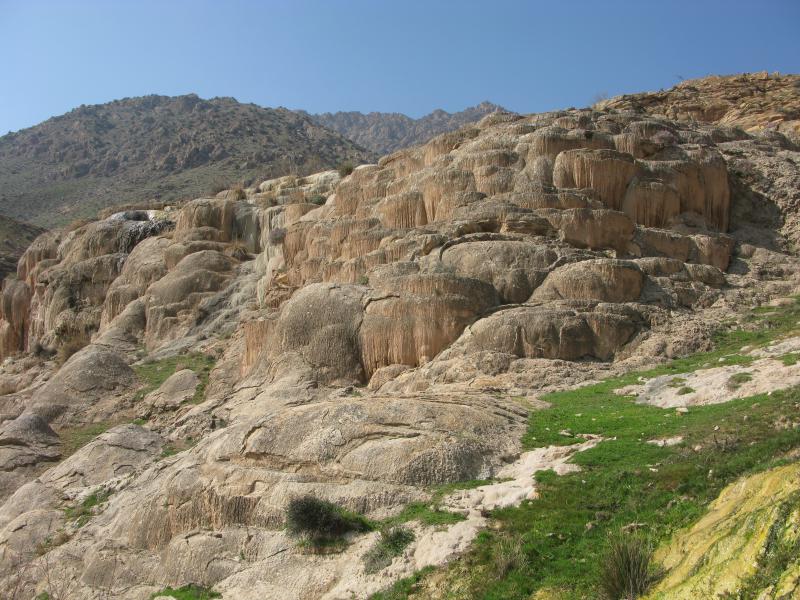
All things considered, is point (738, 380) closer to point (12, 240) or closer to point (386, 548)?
point (386, 548)

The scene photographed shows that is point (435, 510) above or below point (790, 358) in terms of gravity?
below

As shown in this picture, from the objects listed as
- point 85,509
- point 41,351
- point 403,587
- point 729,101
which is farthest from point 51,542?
point 729,101

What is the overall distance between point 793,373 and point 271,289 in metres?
21.9

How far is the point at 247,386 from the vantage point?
2355 centimetres

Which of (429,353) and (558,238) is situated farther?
(558,238)

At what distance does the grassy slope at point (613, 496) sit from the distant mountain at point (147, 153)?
66.7 m

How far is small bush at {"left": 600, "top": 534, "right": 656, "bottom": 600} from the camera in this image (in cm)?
888

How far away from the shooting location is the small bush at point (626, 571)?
8.88 meters

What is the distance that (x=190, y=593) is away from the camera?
13414mm

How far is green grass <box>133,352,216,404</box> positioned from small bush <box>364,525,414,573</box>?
17.0 m

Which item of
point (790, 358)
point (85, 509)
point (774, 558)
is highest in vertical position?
point (774, 558)

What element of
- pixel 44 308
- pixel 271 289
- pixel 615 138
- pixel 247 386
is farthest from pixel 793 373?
pixel 44 308

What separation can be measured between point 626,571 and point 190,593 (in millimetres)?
7810

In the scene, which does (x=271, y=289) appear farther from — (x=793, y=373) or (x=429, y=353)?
(x=793, y=373)
